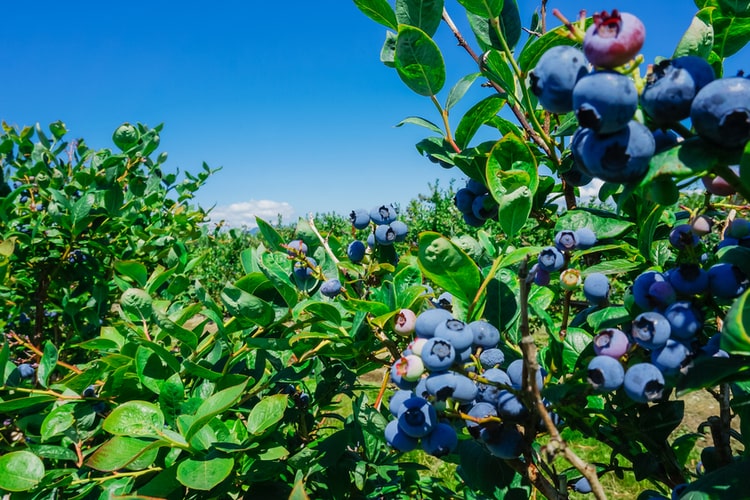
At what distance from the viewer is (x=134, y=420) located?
1021 mm

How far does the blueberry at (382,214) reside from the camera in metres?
1.19

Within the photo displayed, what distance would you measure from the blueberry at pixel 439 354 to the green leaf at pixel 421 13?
0.58m

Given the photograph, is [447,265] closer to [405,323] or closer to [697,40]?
[405,323]

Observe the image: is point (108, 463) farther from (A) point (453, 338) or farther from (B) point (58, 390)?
(A) point (453, 338)

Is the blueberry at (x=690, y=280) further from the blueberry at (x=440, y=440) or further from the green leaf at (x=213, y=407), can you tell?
the green leaf at (x=213, y=407)

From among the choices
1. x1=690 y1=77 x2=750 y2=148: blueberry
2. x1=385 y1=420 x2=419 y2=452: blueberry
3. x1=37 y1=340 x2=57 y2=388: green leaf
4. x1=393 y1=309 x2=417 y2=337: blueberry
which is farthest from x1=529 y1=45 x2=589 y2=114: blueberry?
x1=37 y1=340 x2=57 y2=388: green leaf

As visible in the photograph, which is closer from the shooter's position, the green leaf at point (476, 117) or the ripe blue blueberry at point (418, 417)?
the ripe blue blueberry at point (418, 417)

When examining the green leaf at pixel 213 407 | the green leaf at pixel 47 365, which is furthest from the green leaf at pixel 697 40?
the green leaf at pixel 47 365

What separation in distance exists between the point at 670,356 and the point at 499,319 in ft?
0.95

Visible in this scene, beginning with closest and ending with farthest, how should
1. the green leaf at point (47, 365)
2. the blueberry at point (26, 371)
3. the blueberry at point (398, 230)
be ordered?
1. the blueberry at point (398, 230)
2. the green leaf at point (47, 365)
3. the blueberry at point (26, 371)

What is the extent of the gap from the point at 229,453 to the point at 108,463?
225mm

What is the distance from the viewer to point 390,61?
3.44ft

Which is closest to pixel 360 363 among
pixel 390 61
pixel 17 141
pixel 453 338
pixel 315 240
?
pixel 315 240

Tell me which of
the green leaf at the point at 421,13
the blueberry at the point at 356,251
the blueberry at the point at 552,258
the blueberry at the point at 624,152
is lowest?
the blueberry at the point at 552,258
